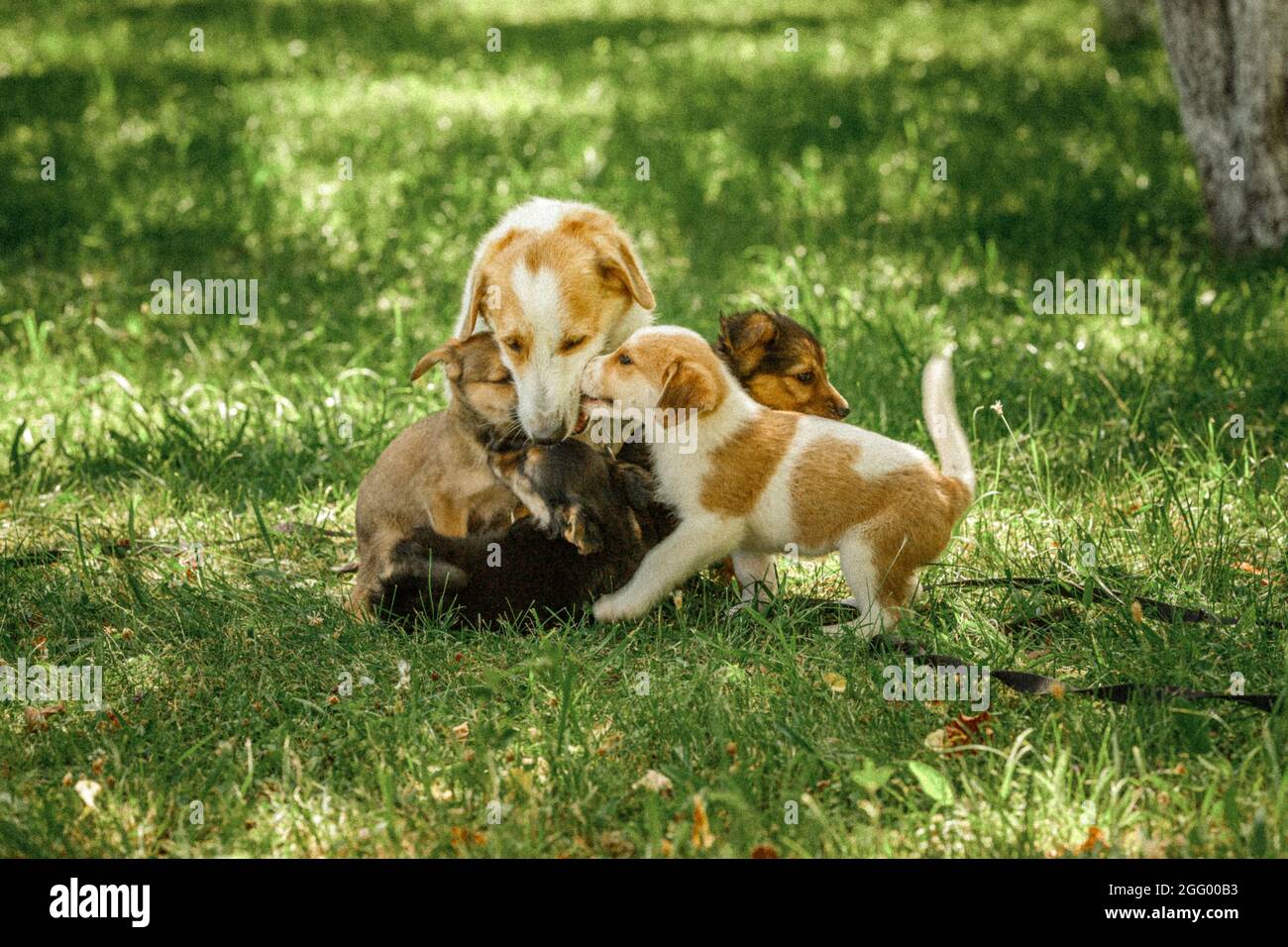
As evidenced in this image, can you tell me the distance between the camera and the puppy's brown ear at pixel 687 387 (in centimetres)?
418

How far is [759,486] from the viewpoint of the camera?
4.31 m

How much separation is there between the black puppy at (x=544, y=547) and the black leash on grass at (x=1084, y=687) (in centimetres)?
71

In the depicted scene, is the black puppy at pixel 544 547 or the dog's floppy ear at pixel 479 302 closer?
the black puppy at pixel 544 547

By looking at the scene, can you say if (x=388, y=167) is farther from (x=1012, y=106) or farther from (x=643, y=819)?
(x=643, y=819)

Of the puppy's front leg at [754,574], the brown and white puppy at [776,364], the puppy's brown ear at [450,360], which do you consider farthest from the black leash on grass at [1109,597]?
the puppy's brown ear at [450,360]

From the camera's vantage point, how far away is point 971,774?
3.57 m

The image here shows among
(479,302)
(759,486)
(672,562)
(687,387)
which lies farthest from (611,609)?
(479,302)

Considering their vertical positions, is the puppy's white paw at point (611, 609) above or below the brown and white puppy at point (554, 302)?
below

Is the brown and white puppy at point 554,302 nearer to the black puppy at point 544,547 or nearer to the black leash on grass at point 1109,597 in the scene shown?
the black puppy at point 544,547

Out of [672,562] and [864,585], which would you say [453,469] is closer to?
[672,562]

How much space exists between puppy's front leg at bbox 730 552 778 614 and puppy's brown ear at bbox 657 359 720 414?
2.23 feet

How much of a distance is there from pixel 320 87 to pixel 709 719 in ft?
33.7
